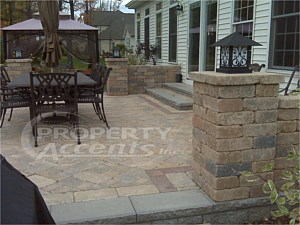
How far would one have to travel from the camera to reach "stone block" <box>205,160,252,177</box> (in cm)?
241

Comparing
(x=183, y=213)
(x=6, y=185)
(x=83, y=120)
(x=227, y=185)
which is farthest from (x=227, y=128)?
(x=83, y=120)

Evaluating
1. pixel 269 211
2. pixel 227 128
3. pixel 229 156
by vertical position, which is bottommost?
pixel 269 211

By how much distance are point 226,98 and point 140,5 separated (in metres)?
12.5

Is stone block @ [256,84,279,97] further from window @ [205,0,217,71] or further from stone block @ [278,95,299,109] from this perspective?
window @ [205,0,217,71]

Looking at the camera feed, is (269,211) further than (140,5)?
No

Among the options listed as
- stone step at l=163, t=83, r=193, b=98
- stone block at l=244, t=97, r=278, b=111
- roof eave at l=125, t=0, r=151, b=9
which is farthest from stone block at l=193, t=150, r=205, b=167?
roof eave at l=125, t=0, r=151, b=9

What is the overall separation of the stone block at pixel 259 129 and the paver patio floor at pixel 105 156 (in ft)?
2.30

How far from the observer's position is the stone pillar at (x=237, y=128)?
2.32m

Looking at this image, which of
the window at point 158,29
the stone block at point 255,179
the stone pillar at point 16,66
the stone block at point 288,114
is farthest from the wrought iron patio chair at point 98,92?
the window at point 158,29

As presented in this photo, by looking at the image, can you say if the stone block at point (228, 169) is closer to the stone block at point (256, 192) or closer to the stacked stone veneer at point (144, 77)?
the stone block at point (256, 192)

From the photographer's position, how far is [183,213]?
2.38 metres

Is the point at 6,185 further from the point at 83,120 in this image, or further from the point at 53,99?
the point at 83,120

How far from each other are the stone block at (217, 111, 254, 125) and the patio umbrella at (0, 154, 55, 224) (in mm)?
1457

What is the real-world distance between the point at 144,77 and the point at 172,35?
2177mm
